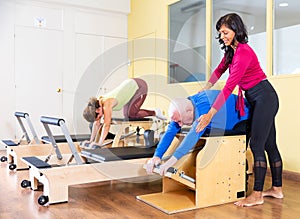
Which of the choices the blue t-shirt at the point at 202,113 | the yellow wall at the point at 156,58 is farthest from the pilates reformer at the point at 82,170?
the yellow wall at the point at 156,58

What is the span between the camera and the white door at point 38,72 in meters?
4.92

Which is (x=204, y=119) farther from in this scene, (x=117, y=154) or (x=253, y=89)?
(x=117, y=154)

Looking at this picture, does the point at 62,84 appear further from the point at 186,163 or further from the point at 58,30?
the point at 186,163

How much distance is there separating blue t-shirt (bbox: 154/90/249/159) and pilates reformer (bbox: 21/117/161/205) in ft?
1.21

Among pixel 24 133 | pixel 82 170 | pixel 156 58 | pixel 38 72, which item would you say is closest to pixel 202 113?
pixel 82 170

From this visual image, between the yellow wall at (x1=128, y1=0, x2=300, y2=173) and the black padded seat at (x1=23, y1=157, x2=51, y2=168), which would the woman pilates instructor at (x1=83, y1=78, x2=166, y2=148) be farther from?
the yellow wall at (x1=128, y1=0, x2=300, y2=173)

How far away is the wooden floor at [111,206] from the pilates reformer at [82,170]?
0.08m

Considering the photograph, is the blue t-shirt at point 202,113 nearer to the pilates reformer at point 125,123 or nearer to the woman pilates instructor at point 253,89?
the woman pilates instructor at point 253,89

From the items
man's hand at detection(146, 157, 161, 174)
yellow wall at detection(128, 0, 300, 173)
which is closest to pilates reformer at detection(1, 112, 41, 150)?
man's hand at detection(146, 157, 161, 174)

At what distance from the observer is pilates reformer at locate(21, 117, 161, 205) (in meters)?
2.18

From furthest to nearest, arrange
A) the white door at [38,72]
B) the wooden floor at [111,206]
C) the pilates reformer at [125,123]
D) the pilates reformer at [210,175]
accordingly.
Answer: the white door at [38,72]
the pilates reformer at [125,123]
the pilates reformer at [210,175]
the wooden floor at [111,206]

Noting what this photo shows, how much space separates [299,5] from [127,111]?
6.62 feet

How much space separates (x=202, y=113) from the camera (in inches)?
82.0

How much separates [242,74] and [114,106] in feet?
4.82
